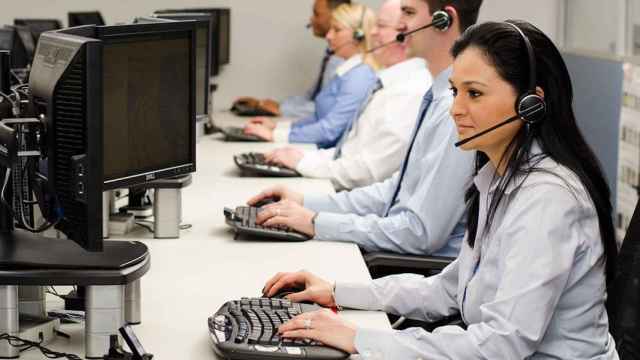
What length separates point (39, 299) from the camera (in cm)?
187

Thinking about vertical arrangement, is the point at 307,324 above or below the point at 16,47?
below

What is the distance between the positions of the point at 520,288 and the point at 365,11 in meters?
3.53

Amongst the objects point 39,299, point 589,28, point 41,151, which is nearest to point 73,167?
point 41,151

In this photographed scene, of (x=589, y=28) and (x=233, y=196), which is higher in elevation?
(x=589, y=28)

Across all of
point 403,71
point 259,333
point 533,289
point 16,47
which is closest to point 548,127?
point 533,289

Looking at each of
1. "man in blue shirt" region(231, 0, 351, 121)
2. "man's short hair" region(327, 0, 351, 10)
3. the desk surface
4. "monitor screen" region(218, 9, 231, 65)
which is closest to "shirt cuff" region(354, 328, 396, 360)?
the desk surface

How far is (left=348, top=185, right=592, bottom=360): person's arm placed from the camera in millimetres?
1660

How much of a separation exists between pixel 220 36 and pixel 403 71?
7.74 ft

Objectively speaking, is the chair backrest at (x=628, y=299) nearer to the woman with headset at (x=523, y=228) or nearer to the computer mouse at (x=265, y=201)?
the woman with headset at (x=523, y=228)

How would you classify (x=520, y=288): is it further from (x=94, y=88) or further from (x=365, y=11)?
(x=365, y=11)

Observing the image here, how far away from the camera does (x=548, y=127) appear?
1.80 meters

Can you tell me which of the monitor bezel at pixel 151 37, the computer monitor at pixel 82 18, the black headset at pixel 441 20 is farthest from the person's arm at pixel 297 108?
the monitor bezel at pixel 151 37

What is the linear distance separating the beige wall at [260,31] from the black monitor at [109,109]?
4052 millimetres

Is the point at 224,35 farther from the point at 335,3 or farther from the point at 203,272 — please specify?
the point at 203,272
